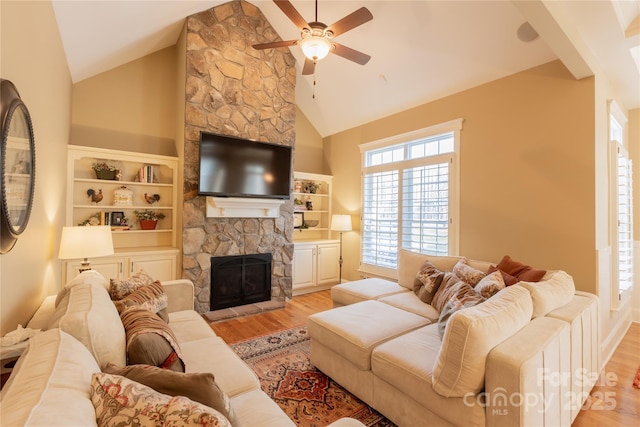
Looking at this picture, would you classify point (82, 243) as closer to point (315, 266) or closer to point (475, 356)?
point (475, 356)

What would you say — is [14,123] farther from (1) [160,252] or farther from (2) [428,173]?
(2) [428,173]

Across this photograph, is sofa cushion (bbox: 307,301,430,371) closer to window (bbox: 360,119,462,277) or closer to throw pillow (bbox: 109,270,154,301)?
throw pillow (bbox: 109,270,154,301)

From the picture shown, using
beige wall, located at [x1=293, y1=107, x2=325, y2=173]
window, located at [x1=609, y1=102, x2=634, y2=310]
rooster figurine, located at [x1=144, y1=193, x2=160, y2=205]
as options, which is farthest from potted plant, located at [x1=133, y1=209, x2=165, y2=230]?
window, located at [x1=609, y1=102, x2=634, y2=310]

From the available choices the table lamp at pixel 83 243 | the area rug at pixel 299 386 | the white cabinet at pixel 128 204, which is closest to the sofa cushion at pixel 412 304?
the area rug at pixel 299 386

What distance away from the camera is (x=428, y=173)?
4121 mm

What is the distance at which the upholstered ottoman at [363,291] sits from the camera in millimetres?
3088

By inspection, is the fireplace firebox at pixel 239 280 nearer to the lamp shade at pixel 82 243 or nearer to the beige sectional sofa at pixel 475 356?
the lamp shade at pixel 82 243

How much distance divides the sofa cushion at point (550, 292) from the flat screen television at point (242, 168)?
3.30 m

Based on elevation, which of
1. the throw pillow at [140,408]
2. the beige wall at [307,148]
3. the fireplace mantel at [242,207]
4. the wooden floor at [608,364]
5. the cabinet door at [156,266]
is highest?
the beige wall at [307,148]

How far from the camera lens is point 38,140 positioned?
80.0 inches

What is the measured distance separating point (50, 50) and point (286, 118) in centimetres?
289

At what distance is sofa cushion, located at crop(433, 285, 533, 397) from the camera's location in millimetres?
1438

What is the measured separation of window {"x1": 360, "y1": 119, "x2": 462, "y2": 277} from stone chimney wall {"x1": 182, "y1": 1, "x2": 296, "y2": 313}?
4.63ft

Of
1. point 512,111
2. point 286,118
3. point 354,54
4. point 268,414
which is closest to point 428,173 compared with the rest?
point 512,111
